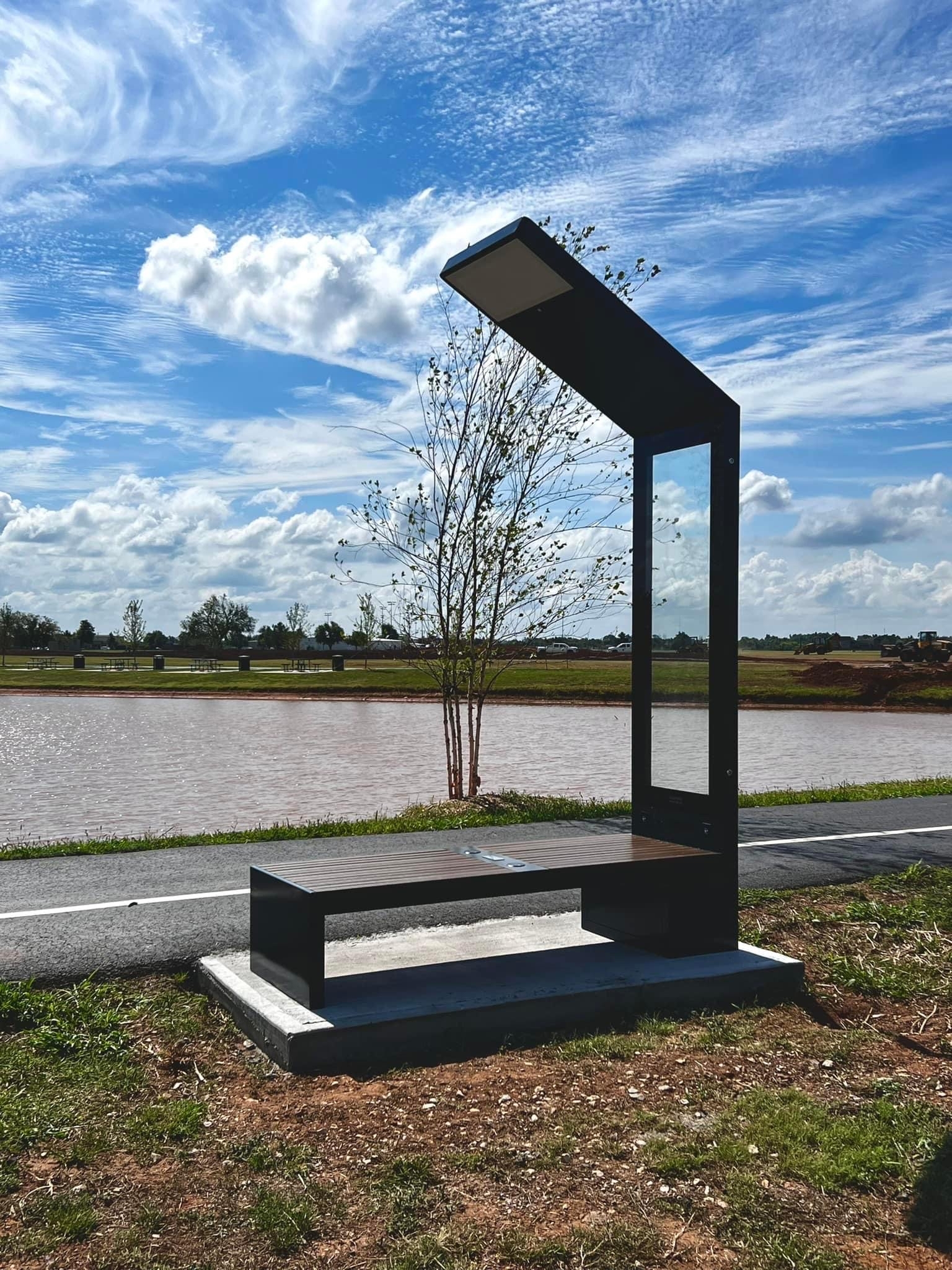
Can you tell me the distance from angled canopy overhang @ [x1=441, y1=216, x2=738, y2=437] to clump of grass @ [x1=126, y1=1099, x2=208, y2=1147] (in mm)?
3666

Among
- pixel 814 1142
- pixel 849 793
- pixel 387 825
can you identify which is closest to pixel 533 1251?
pixel 814 1142

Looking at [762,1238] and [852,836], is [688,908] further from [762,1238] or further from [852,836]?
[852,836]

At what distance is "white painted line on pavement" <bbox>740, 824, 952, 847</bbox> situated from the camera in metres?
8.79

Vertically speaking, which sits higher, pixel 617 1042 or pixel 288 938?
pixel 288 938

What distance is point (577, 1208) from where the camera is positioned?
3.16 m

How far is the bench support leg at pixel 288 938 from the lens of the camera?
4406mm

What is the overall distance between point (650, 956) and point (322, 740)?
54.4 feet

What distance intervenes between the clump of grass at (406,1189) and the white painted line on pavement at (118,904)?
3.48 metres

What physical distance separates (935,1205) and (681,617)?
290 cm

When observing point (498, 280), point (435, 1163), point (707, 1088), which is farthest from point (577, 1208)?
point (498, 280)

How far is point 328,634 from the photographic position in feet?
320

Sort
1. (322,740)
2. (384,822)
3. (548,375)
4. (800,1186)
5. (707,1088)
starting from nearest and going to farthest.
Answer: (800,1186) → (707,1088) → (384,822) → (548,375) → (322,740)

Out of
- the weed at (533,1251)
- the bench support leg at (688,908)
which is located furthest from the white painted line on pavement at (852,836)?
the weed at (533,1251)

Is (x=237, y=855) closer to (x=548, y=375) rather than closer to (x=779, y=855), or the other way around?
(x=779, y=855)
